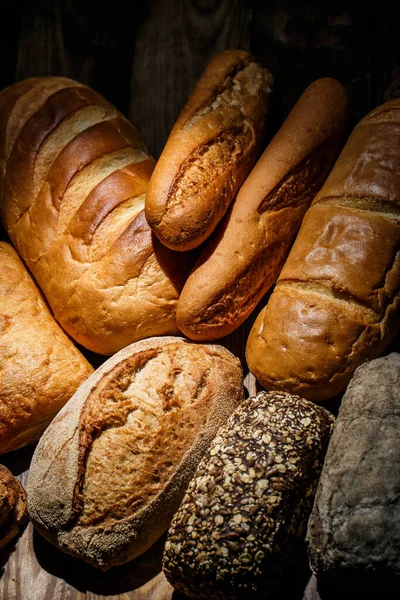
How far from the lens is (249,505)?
1519 mm

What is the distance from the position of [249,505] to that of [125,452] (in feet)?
1.36

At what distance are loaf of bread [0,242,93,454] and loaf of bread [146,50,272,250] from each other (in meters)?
0.55

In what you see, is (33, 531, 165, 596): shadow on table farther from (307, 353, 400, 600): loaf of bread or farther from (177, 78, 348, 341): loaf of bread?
(177, 78, 348, 341): loaf of bread

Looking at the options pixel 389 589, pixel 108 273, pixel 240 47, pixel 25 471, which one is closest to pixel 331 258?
pixel 108 273

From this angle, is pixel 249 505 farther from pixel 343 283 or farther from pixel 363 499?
pixel 343 283

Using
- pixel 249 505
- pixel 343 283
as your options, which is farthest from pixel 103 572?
pixel 343 283

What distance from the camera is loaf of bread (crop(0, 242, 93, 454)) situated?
74.4 inches

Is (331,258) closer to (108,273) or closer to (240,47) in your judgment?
(108,273)

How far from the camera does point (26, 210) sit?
208cm

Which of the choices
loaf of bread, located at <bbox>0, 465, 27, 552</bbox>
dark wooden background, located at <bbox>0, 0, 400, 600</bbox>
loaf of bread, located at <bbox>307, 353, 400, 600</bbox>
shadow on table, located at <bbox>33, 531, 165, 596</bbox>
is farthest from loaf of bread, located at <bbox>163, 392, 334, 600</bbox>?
loaf of bread, located at <bbox>0, 465, 27, 552</bbox>

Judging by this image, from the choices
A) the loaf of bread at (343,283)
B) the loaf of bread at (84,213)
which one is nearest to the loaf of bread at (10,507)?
the loaf of bread at (84,213)

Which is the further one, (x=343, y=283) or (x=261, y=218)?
(x=261, y=218)

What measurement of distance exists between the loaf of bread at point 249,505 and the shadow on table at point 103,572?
205 mm

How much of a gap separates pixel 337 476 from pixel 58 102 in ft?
5.27
